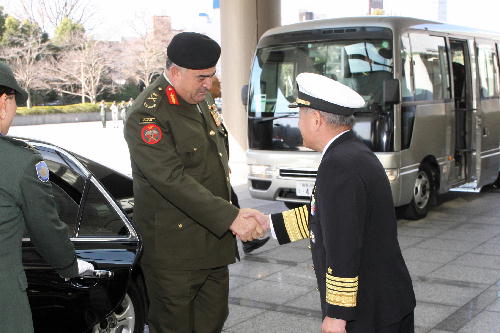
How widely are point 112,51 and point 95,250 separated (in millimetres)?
44499

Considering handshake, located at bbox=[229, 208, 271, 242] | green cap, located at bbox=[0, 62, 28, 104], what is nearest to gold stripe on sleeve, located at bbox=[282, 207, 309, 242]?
handshake, located at bbox=[229, 208, 271, 242]

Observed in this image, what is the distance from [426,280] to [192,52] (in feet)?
13.4

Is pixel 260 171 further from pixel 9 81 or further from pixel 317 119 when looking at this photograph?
pixel 9 81

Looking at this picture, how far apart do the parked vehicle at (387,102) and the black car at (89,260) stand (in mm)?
5195

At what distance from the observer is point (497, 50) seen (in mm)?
12312

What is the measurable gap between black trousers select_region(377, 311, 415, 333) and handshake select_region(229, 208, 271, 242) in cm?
96

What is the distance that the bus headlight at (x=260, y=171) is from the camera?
32.0 ft

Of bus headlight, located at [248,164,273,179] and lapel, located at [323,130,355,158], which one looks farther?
bus headlight, located at [248,164,273,179]

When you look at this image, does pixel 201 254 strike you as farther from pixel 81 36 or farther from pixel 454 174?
pixel 81 36

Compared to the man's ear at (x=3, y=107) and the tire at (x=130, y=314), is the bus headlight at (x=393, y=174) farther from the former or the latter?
the man's ear at (x=3, y=107)

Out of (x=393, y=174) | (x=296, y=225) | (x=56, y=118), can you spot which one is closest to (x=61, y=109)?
(x=56, y=118)

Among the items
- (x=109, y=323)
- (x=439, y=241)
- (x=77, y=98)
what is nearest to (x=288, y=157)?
(x=439, y=241)

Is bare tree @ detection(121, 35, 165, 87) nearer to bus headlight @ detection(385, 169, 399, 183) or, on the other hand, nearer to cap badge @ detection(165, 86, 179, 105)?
bus headlight @ detection(385, 169, 399, 183)

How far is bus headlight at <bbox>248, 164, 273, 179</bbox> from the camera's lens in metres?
9.75
